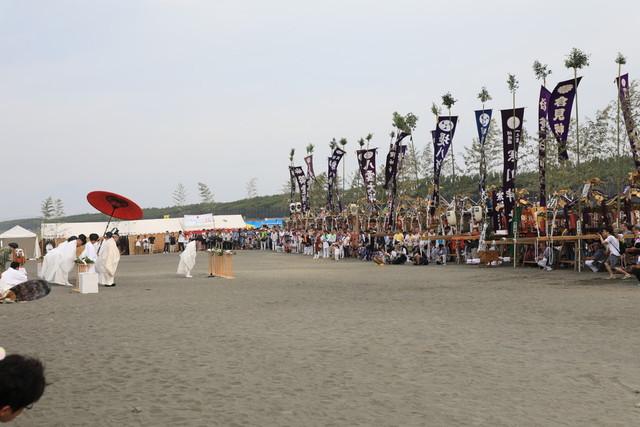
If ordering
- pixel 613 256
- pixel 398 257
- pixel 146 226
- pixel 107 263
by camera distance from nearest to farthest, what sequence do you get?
pixel 613 256
pixel 107 263
pixel 398 257
pixel 146 226

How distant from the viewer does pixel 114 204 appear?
63.5ft

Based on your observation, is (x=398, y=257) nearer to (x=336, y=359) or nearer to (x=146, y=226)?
(x=336, y=359)

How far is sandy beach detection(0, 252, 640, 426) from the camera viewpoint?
5.62m

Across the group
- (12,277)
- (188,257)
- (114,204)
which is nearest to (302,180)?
(188,257)

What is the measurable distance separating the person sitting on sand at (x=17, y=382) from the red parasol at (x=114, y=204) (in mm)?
16108

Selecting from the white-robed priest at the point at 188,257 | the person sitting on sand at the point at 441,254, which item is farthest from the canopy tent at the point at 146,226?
the white-robed priest at the point at 188,257

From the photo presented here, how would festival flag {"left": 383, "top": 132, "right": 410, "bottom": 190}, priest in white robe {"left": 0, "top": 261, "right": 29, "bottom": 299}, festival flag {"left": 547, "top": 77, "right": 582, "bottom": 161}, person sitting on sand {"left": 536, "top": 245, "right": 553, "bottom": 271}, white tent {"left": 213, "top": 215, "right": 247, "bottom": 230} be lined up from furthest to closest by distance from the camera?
white tent {"left": 213, "top": 215, "right": 247, "bottom": 230}
festival flag {"left": 383, "top": 132, "right": 410, "bottom": 190}
person sitting on sand {"left": 536, "top": 245, "right": 553, "bottom": 271}
festival flag {"left": 547, "top": 77, "right": 582, "bottom": 161}
priest in white robe {"left": 0, "top": 261, "right": 29, "bottom": 299}

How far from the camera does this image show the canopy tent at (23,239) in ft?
171

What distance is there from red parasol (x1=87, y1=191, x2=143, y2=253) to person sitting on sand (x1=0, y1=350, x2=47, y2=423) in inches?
634

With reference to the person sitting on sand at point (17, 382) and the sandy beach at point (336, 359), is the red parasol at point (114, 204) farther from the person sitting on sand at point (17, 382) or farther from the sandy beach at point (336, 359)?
the person sitting on sand at point (17, 382)

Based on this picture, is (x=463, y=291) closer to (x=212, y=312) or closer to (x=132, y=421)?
(x=212, y=312)

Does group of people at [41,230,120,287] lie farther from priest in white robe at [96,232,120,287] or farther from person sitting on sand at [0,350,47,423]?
person sitting on sand at [0,350,47,423]

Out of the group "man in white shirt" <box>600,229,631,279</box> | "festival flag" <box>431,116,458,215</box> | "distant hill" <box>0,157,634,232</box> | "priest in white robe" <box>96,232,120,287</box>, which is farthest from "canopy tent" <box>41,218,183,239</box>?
"man in white shirt" <box>600,229,631,279</box>

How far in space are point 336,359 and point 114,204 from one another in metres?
13.0
